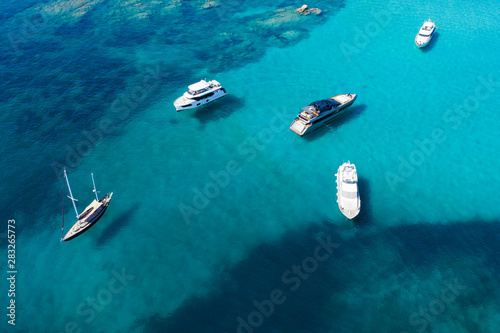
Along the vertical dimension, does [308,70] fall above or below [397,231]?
Answer: above

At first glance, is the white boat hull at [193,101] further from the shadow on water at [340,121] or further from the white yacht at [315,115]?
the shadow on water at [340,121]

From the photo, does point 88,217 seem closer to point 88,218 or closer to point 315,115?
point 88,218

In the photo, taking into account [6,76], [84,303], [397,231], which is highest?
[6,76]

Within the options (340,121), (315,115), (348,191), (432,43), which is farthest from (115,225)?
(432,43)

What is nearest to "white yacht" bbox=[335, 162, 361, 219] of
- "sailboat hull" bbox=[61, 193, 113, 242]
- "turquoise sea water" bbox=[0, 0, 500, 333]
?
"turquoise sea water" bbox=[0, 0, 500, 333]

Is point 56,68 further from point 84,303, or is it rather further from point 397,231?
point 397,231

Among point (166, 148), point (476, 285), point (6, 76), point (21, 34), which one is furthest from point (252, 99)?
point (21, 34)
